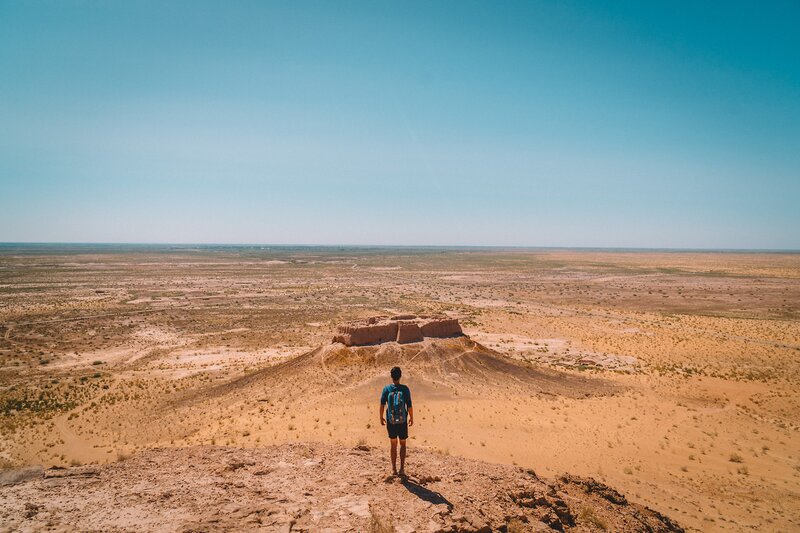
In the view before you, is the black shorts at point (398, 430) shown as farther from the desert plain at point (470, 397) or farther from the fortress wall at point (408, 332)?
the fortress wall at point (408, 332)

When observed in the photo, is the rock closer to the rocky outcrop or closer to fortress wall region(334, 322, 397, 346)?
the rocky outcrop

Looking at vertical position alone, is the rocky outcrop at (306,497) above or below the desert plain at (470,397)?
above

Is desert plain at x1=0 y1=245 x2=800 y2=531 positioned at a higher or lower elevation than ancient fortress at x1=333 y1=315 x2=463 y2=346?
lower

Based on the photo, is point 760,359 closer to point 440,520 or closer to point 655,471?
point 655,471

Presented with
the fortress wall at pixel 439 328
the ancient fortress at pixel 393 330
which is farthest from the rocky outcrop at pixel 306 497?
the fortress wall at pixel 439 328

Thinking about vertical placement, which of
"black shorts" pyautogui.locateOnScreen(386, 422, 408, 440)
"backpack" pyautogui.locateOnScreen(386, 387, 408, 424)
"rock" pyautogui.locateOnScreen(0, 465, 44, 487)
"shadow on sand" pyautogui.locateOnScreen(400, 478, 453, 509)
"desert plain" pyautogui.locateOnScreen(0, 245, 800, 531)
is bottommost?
"desert plain" pyautogui.locateOnScreen(0, 245, 800, 531)

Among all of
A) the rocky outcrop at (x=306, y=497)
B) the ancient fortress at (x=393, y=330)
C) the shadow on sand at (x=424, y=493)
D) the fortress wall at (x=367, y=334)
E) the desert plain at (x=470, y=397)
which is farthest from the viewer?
the ancient fortress at (x=393, y=330)

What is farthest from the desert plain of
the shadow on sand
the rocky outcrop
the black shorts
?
the black shorts
